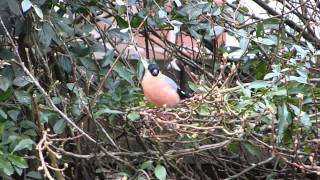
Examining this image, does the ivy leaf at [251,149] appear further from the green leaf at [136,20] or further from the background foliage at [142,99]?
the green leaf at [136,20]

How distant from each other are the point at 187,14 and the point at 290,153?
32.6 inches

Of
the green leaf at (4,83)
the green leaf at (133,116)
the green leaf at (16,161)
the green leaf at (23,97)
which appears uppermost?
the green leaf at (4,83)

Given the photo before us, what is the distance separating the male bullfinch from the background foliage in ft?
0.21

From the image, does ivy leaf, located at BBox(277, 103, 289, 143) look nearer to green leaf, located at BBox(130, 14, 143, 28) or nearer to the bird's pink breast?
the bird's pink breast

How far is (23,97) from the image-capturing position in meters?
2.63

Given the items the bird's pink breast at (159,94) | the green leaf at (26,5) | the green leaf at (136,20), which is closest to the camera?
the green leaf at (26,5)

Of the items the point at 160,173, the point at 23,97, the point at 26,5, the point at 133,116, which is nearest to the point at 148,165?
the point at 160,173

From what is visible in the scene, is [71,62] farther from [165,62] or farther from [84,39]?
[165,62]

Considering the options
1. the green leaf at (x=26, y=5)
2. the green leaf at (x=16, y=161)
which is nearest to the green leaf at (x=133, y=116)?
the green leaf at (x=16, y=161)

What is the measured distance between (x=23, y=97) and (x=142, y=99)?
504mm

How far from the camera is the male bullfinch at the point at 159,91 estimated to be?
103 inches

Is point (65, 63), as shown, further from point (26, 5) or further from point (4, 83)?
point (26, 5)

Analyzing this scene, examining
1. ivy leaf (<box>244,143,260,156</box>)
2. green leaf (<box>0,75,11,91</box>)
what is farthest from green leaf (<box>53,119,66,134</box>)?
ivy leaf (<box>244,143,260,156</box>)

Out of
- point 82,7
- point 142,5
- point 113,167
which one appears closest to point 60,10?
point 82,7
